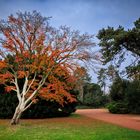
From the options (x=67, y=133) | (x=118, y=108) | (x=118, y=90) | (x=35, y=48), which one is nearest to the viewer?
(x=67, y=133)

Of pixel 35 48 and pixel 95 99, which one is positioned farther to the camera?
pixel 95 99

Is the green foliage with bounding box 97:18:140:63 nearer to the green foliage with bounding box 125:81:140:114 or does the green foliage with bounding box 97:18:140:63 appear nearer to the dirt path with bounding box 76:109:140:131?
the dirt path with bounding box 76:109:140:131

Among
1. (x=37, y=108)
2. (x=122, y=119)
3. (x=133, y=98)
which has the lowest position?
(x=122, y=119)

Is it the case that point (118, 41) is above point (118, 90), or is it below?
above

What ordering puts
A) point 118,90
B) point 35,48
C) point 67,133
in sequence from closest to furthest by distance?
point 67,133
point 35,48
point 118,90

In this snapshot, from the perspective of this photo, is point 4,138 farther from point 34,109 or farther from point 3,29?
point 34,109

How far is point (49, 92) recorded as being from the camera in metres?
22.3

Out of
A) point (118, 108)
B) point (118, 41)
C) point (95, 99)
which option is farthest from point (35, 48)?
point (95, 99)

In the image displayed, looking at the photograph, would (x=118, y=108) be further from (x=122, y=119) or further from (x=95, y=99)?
(x=95, y=99)

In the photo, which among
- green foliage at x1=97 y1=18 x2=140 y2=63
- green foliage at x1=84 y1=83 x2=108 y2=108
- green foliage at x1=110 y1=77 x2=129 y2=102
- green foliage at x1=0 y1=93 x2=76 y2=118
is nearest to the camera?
green foliage at x1=97 y1=18 x2=140 y2=63

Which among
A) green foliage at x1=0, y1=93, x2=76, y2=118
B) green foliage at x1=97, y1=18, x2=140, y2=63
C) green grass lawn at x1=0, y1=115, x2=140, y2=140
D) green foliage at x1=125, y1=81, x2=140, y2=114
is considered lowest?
green grass lawn at x1=0, y1=115, x2=140, y2=140

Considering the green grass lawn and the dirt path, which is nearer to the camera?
the green grass lawn

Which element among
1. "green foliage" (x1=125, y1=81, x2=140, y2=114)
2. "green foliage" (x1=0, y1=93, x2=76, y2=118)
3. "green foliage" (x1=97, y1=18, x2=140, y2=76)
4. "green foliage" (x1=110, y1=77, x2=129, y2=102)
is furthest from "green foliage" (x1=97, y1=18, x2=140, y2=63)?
"green foliage" (x1=110, y1=77, x2=129, y2=102)

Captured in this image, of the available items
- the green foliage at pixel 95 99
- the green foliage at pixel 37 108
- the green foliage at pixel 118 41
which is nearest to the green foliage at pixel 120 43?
the green foliage at pixel 118 41
